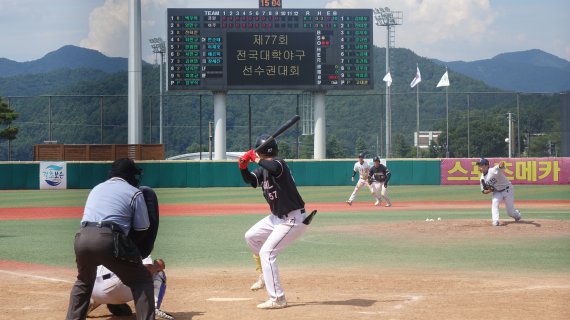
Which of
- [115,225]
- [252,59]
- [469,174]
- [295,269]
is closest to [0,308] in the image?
[115,225]

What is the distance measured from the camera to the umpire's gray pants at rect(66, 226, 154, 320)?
7.18 metres

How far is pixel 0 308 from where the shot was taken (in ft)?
30.8

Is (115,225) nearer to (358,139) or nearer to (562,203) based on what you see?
(562,203)

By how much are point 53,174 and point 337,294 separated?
34496 mm

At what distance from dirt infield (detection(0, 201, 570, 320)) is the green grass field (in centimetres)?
96

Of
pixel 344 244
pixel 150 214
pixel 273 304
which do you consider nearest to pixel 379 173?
pixel 344 244

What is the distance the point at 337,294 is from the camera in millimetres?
10273

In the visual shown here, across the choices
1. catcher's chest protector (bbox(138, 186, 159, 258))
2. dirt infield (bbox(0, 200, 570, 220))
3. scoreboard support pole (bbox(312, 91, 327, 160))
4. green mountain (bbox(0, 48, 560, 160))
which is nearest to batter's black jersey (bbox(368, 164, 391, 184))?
dirt infield (bbox(0, 200, 570, 220))

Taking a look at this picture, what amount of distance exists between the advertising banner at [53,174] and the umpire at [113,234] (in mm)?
35690

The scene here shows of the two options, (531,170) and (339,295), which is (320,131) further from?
(339,295)

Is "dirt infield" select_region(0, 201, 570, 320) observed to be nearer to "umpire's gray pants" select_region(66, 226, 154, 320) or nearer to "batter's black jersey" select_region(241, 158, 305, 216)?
"batter's black jersey" select_region(241, 158, 305, 216)

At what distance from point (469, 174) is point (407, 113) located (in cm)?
5460

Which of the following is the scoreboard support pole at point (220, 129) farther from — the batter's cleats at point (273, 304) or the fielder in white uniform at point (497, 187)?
the batter's cleats at point (273, 304)

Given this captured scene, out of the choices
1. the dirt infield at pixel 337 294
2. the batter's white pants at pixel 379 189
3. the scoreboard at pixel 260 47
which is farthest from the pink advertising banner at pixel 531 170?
the dirt infield at pixel 337 294
